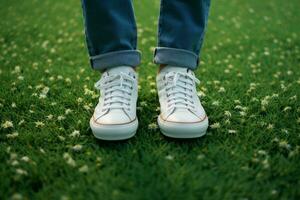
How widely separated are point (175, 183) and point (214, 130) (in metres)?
0.55

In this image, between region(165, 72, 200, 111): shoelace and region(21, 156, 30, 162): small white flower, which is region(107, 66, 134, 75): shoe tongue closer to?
region(165, 72, 200, 111): shoelace

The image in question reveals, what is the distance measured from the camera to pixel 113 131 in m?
1.71

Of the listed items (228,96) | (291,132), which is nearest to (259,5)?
(228,96)

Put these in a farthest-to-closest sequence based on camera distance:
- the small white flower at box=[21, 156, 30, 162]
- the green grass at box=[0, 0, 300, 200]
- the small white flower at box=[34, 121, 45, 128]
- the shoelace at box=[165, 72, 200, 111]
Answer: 1. the small white flower at box=[34, 121, 45, 128]
2. the shoelace at box=[165, 72, 200, 111]
3. the small white flower at box=[21, 156, 30, 162]
4. the green grass at box=[0, 0, 300, 200]

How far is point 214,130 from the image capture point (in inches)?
76.2

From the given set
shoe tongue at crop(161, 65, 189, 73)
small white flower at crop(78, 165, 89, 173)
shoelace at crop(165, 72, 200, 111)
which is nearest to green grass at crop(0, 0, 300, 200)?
small white flower at crop(78, 165, 89, 173)

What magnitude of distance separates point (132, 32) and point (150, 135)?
1.79 ft

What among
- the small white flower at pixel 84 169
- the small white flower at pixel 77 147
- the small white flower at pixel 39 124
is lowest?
the small white flower at pixel 39 124

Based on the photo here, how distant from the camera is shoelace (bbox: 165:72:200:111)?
1873 mm

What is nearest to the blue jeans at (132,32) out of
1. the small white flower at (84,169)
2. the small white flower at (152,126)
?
the small white flower at (152,126)

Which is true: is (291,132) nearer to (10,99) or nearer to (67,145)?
(67,145)

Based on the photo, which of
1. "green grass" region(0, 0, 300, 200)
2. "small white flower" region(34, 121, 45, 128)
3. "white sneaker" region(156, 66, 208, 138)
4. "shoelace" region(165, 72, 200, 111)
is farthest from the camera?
"small white flower" region(34, 121, 45, 128)

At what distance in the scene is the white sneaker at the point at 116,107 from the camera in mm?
1729

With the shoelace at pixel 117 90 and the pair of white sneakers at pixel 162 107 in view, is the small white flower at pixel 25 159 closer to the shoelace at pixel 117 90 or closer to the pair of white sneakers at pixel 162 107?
the pair of white sneakers at pixel 162 107
